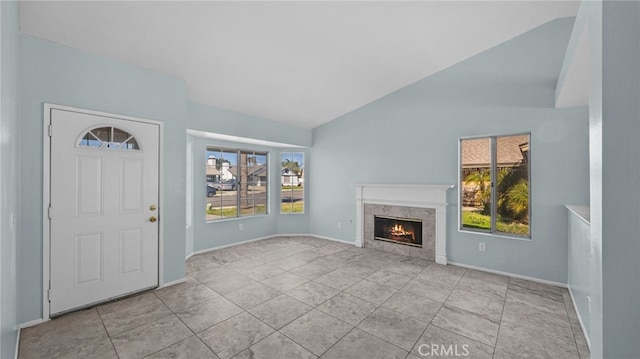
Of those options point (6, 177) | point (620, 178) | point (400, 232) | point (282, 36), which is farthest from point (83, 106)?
point (400, 232)

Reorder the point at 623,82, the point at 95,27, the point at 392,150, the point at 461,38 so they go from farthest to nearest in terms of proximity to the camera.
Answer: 1. the point at 392,150
2. the point at 461,38
3. the point at 95,27
4. the point at 623,82

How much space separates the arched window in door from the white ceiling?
837 millimetres

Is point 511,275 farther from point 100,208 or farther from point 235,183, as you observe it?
point 100,208

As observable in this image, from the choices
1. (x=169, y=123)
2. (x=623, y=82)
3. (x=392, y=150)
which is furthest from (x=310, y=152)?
(x=623, y=82)

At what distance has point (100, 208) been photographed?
2830 mm

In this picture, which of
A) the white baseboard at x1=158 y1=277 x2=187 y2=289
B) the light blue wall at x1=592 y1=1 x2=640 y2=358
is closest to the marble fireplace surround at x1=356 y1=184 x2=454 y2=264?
the light blue wall at x1=592 y1=1 x2=640 y2=358

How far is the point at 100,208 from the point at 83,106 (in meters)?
1.11

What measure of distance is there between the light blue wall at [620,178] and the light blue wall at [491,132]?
2830 millimetres

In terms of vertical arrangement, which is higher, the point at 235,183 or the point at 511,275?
the point at 235,183

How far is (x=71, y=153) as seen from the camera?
8.73 feet

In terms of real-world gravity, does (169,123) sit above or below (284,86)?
below

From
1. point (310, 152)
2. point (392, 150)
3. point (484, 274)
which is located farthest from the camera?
point (310, 152)

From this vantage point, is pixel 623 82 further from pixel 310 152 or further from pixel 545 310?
pixel 310 152

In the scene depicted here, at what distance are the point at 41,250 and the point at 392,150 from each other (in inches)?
196
